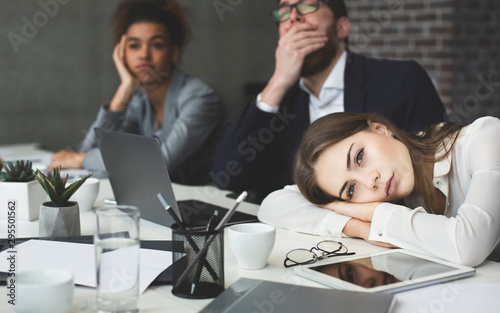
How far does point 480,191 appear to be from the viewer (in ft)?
4.00

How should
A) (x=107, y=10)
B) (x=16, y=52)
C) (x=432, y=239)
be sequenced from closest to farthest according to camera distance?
(x=432, y=239)
(x=16, y=52)
(x=107, y=10)

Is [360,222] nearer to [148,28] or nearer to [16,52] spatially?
[148,28]

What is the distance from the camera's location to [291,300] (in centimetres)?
91

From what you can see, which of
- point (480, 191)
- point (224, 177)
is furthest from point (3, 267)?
point (224, 177)

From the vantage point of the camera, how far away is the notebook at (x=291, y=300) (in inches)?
34.3

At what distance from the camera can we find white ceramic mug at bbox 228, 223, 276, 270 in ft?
3.50

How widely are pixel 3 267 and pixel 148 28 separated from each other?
1965 millimetres

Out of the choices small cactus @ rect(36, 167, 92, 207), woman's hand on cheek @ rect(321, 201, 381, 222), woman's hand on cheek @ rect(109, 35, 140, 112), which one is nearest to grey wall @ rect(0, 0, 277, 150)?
woman's hand on cheek @ rect(109, 35, 140, 112)
